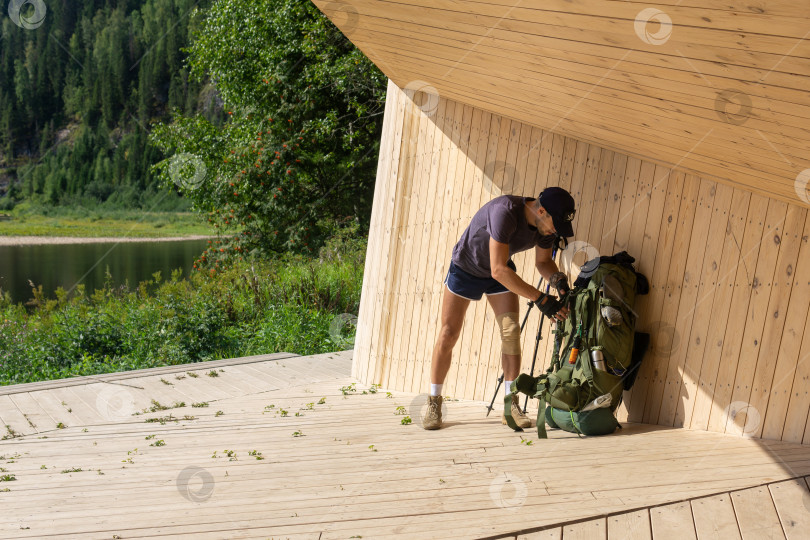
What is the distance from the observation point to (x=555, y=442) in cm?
373

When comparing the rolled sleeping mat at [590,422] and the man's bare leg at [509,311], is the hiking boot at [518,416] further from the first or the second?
the rolled sleeping mat at [590,422]

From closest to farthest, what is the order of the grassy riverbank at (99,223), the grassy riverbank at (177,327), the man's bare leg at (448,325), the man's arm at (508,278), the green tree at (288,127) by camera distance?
1. the man's arm at (508,278)
2. the man's bare leg at (448,325)
3. the grassy riverbank at (177,327)
4. the green tree at (288,127)
5. the grassy riverbank at (99,223)

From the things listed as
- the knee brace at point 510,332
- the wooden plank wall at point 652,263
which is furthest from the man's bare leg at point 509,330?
the wooden plank wall at point 652,263

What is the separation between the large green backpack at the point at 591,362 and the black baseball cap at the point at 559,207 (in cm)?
32

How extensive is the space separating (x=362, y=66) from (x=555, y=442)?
1084 cm

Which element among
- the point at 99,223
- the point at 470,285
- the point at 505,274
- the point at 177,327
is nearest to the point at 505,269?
the point at 505,274

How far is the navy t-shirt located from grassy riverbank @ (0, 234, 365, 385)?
4313 mm

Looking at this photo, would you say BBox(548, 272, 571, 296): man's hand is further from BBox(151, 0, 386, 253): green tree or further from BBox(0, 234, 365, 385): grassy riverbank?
BBox(151, 0, 386, 253): green tree

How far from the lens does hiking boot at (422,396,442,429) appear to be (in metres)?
4.26

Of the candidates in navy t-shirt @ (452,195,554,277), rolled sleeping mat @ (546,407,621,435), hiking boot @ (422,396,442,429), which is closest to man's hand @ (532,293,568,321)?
navy t-shirt @ (452,195,554,277)

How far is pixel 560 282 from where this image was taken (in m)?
4.01

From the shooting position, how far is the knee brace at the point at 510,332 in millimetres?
4273

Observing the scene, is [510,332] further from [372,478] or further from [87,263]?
[87,263]

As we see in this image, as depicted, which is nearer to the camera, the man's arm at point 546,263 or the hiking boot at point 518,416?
the hiking boot at point 518,416
